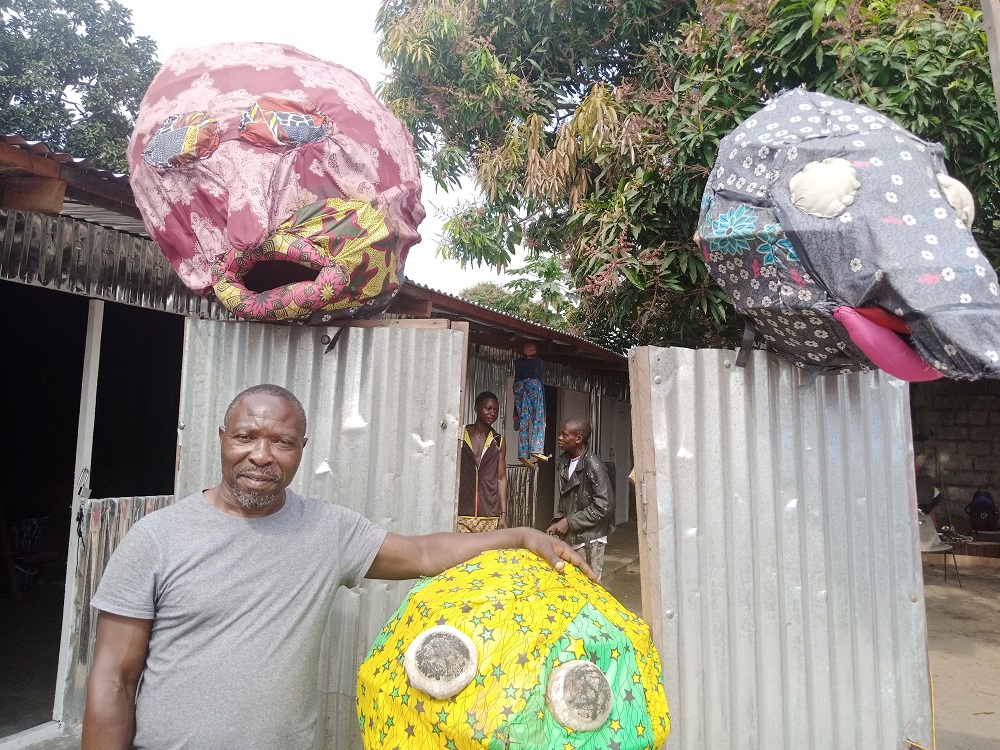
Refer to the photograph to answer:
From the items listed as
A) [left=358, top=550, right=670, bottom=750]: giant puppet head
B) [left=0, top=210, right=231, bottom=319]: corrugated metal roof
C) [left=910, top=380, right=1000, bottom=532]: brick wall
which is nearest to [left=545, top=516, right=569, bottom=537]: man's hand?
[left=0, top=210, right=231, bottom=319]: corrugated metal roof

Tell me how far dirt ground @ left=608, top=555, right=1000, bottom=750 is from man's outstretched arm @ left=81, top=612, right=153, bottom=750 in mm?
4520

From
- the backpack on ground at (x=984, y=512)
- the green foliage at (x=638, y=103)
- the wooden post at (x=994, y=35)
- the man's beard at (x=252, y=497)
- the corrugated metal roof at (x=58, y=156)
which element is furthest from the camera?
the backpack on ground at (x=984, y=512)

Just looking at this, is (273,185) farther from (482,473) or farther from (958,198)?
(482,473)

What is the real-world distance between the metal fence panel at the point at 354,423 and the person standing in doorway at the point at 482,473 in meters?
3.21

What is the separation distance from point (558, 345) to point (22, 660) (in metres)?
6.31

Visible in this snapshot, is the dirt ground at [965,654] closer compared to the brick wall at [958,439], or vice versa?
the dirt ground at [965,654]

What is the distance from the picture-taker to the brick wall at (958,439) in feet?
31.4

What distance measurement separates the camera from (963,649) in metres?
6.05

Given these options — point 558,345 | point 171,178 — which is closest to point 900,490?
point 171,178

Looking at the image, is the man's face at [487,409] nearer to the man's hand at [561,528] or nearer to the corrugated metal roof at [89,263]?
the man's hand at [561,528]

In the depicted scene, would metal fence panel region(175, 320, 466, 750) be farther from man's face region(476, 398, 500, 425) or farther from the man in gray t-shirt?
man's face region(476, 398, 500, 425)

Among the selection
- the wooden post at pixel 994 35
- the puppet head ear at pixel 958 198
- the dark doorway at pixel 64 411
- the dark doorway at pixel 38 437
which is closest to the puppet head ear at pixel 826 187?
the puppet head ear at pixel 958 198

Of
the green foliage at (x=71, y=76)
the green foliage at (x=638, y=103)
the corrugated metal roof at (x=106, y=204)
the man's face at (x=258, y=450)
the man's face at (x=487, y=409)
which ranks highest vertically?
the green foliage at (x=71, y=76)

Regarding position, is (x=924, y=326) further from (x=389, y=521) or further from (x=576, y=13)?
(x=576, y=13)
